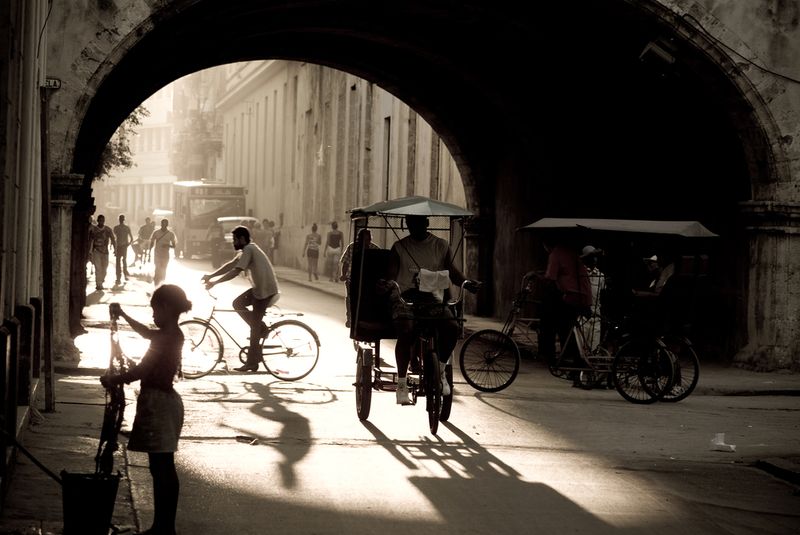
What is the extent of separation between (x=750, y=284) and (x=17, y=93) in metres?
11.5

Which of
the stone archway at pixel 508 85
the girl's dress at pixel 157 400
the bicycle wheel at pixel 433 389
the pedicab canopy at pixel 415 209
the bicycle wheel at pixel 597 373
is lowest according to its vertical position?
the bicycle wheel at pixel 597 373

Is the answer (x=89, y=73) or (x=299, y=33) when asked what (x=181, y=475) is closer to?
(x=89, y=73)

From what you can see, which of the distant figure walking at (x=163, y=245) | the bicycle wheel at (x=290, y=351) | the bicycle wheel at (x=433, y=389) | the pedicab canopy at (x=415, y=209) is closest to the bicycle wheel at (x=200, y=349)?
the bicycle wheel at (x=290, y=351)

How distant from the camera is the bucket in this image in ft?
18.4

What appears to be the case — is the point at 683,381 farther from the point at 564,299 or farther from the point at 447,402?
the point at 447,402

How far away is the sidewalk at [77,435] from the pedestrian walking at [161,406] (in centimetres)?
27

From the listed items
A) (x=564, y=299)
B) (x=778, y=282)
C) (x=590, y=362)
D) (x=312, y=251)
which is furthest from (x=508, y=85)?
(x=312, y=251)

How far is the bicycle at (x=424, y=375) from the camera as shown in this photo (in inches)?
399

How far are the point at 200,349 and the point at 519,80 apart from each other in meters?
10.2

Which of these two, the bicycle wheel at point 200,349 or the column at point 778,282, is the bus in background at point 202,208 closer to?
the column at point 778,282

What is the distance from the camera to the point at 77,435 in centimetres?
934

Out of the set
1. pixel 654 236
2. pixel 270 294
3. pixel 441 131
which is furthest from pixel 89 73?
pixel 441 131

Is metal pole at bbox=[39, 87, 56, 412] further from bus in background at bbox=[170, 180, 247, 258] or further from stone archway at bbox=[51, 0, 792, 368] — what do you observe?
bus in background at bbox=[170, 180, 247, 258]

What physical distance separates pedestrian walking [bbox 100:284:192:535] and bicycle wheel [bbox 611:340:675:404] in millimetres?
7689
